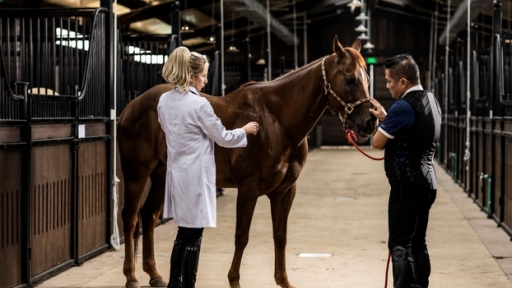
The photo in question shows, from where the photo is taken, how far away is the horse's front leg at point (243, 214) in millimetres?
4676

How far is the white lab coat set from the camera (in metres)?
4.07

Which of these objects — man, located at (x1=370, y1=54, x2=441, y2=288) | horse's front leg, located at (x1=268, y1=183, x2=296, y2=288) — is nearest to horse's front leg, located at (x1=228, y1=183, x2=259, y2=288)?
horse's front leg, located at (x1=268, y1=183, x2=296, y2=288)

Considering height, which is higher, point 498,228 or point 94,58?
point 94,58

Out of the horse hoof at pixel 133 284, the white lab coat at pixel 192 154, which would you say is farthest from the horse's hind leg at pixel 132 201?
the white lab coat at pixel 192 154

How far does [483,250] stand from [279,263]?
2552 mm

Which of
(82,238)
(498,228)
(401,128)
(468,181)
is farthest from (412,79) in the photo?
(468,181)

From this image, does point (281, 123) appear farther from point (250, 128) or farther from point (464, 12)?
point (464, 12)

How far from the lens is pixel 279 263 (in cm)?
492

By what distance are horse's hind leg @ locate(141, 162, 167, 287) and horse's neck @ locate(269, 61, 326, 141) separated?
110 cm

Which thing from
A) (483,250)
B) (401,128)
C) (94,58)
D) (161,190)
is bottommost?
(483,250)

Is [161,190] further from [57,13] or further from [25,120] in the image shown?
[57,13]

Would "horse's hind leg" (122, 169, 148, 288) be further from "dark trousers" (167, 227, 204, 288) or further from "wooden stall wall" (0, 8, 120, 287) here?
"dark trousers" (167, 227, 204, 288)

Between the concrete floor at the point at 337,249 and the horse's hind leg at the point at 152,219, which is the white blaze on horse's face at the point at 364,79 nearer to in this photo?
the concrete floor at the point at 337,249

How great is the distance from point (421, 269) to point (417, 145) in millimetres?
646
